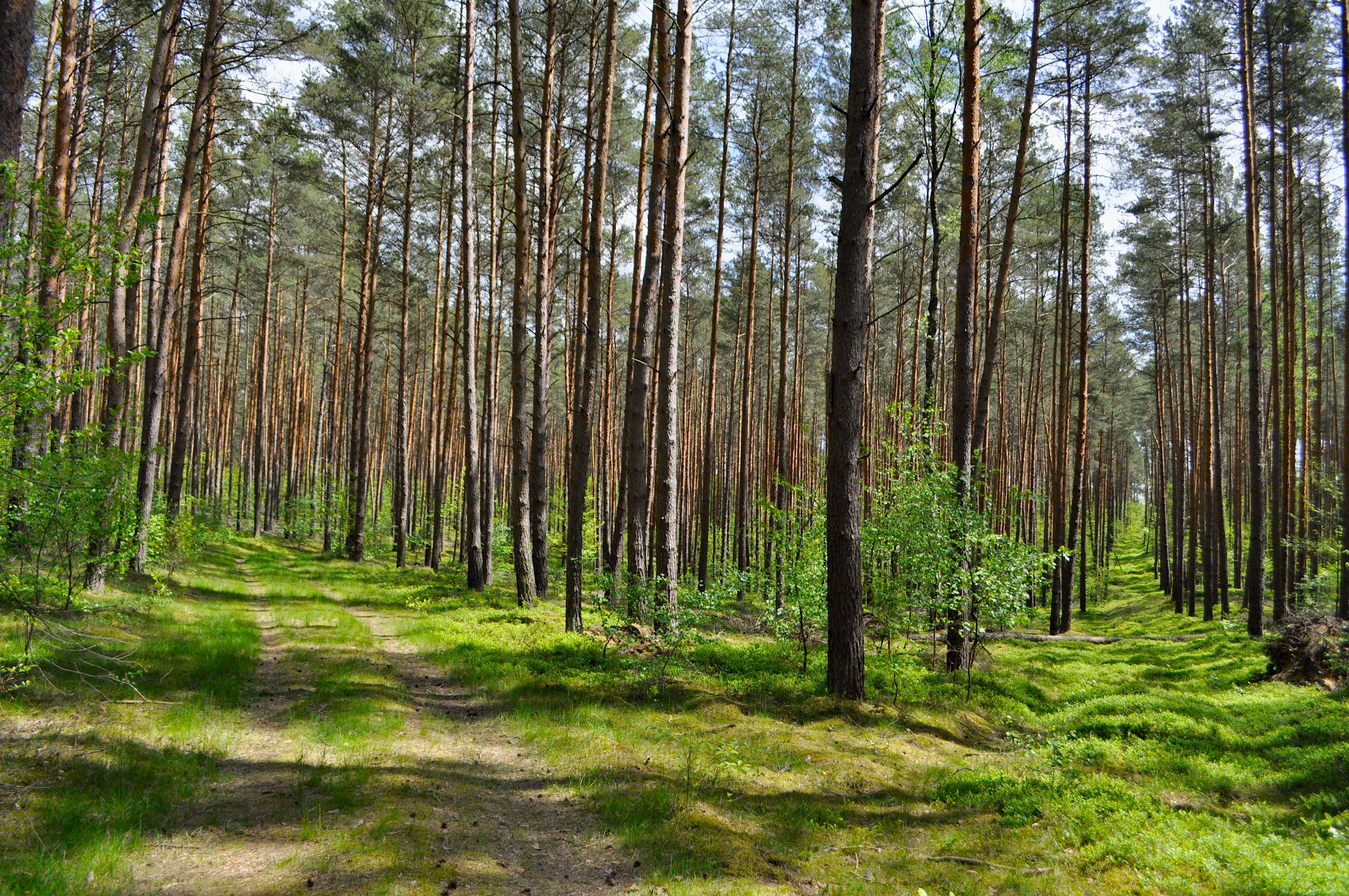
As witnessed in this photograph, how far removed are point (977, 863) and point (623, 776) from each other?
264 centimetres

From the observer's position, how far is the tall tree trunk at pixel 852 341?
710 cm

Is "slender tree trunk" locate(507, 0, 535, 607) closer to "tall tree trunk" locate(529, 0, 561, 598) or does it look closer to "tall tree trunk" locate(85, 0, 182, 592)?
"tall tree trunk" locate(529, 0, 561, 598)

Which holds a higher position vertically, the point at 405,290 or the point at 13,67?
the point at 405,290

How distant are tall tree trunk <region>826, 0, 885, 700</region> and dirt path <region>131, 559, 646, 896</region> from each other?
11.3 ft

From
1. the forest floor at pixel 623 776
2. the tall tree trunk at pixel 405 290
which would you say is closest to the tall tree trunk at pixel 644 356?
the forest floor at pixel 623 776

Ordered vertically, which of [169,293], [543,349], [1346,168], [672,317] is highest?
[1346,168]

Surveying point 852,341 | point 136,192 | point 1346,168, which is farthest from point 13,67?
point 1346,168

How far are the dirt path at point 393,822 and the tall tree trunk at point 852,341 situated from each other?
11.3 ft

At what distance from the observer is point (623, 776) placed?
5512 mm

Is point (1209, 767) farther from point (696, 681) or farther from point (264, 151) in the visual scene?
point (264, 151)

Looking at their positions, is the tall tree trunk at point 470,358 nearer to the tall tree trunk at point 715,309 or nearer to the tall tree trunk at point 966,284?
the tall tree trunk at point 715,309

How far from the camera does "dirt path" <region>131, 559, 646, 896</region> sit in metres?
3.88

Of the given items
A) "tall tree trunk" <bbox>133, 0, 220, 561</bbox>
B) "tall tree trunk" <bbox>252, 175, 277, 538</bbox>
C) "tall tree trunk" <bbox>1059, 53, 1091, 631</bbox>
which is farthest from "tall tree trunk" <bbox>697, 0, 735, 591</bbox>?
"tall tree trunk" <bbox>252, 175, 277, 538</bbox>

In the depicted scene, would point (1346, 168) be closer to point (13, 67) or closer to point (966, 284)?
point (966, 284)
